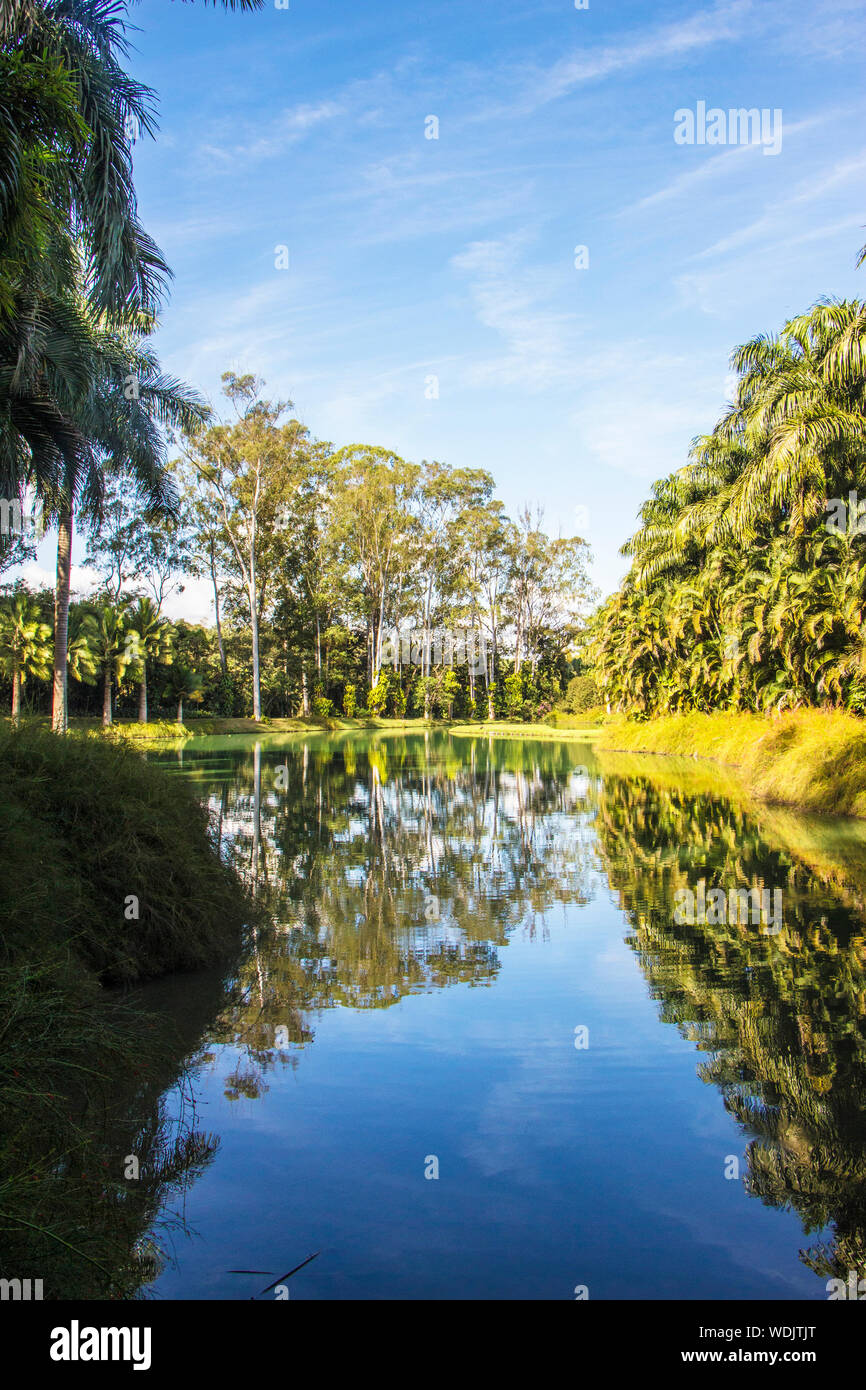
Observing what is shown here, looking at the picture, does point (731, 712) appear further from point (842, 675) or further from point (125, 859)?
point (125, 859)

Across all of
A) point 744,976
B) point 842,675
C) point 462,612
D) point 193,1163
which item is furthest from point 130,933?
point 462,612

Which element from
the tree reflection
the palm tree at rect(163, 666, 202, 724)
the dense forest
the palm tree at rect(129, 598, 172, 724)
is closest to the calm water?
the tree reflection

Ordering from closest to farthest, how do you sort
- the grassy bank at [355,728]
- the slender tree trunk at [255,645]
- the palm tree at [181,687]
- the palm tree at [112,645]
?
the palm tree at [112,645] → the grassy bank at [355,728] → the palm tree at [181,687] → the slender tree trunk at [255,645]

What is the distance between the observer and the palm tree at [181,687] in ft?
177

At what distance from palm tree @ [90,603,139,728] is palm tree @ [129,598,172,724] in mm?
931

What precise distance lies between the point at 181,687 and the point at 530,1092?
5103 centimetres

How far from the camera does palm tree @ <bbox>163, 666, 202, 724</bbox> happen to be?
5381cm

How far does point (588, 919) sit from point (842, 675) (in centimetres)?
1513

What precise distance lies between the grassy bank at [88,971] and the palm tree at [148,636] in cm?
4187

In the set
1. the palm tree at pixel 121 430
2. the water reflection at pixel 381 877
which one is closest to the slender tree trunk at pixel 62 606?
the palm tree at pixel 121 430

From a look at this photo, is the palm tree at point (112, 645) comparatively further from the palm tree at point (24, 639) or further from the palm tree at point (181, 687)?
the palm tree at point (181, 687)

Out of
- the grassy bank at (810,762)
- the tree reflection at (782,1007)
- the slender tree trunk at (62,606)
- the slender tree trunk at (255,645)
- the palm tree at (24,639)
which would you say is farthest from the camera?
the slender tree trunk at (255,645)

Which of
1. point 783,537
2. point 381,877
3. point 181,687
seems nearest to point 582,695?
point 181,687

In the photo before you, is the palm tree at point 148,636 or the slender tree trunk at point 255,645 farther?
the slender tree trunk at point 255,645
